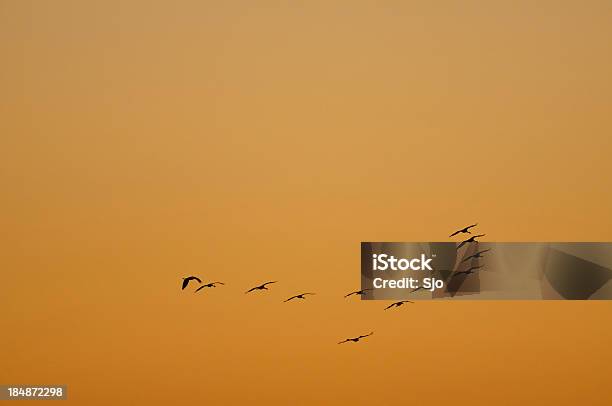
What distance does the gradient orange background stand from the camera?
13.5 feet

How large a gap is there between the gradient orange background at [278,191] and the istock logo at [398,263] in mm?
110

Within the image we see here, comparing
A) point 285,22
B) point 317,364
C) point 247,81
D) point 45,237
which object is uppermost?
point 285,22

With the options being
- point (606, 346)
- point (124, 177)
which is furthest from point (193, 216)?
point (606, 346)

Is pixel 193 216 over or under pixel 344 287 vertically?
over

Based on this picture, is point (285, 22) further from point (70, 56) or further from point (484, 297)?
point (484, 297)

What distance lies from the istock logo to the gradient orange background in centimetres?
11

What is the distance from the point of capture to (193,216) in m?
4.13

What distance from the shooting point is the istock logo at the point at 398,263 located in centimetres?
415

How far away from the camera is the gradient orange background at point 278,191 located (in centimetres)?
412

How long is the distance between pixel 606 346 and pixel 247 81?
2219 millimetres

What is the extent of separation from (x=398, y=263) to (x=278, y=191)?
0.69 meters

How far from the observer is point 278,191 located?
4.14 meters

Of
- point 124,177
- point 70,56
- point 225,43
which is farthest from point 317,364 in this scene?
point 70,56

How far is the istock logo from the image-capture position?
4.15 metres
